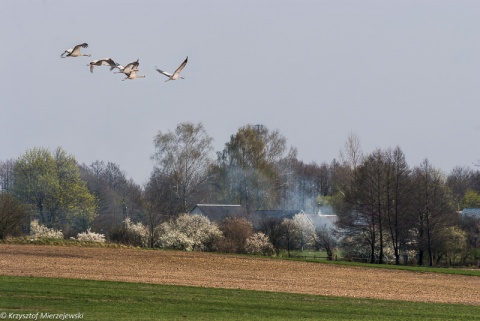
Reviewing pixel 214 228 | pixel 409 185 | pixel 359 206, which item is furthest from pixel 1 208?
pixel 409 185

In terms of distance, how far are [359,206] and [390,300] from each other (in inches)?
1559

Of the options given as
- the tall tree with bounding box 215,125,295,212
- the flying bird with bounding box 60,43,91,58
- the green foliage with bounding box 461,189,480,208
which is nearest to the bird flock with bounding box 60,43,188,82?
the flying bird with bounding box 60,43,91,58

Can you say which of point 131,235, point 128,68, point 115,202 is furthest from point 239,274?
point 115,202

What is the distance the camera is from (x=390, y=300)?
3097 centimetres

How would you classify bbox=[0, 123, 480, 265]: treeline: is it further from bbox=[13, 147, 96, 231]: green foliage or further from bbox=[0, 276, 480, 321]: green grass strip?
bbox=[0, 276, 480, 321]: green grass strip

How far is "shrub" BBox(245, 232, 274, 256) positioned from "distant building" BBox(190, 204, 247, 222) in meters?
16.4

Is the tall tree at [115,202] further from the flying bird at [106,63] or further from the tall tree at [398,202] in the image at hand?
the flying bird at [106,63]

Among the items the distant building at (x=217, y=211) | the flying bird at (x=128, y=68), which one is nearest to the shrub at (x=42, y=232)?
the distant building at (x=217, y=211)

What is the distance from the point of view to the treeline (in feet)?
228

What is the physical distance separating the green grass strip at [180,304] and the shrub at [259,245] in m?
37.3

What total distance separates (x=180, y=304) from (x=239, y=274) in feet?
48.6

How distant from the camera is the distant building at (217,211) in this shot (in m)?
88.3

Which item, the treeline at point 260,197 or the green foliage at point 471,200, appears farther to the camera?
the green foliage at point 471,200

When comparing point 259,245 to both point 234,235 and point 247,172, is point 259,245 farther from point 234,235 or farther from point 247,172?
point 247,172
